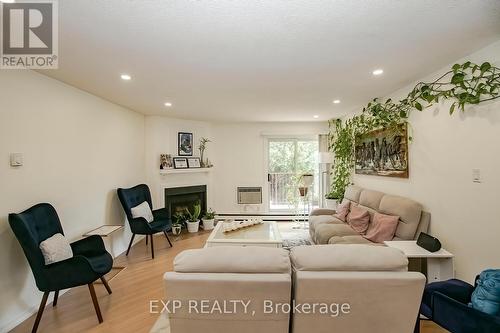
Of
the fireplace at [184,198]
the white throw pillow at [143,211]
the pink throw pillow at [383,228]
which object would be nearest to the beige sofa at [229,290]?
the pink throw pillow at [383,228]

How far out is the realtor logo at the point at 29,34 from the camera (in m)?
1.55

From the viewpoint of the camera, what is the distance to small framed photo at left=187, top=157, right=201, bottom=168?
5.62m

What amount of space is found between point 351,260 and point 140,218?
3310mm

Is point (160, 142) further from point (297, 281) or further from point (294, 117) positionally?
point (297, 281)

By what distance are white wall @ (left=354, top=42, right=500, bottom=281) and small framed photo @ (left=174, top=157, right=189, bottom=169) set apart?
13.5 feet

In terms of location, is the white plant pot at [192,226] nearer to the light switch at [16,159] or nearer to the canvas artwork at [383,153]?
the light switch at [16,159]

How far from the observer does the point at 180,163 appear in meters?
5.45

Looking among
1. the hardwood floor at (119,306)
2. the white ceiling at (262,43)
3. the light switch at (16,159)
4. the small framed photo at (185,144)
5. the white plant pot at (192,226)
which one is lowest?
the hardwood floor at (119,306)

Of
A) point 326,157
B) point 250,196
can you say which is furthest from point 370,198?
point 250,196

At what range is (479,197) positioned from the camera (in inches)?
→ 88.1

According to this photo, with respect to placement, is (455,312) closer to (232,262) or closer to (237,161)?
(232,262)

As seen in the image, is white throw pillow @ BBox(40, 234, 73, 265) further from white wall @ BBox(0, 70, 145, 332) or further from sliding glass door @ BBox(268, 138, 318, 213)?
sliding glass door @ BBox(268, 138, 318, 213)

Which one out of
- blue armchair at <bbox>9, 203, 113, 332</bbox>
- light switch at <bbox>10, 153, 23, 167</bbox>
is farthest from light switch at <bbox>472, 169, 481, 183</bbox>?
light switch at <bbox>10, 153, 23, 167</bbox>

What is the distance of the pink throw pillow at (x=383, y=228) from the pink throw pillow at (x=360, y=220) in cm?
19
